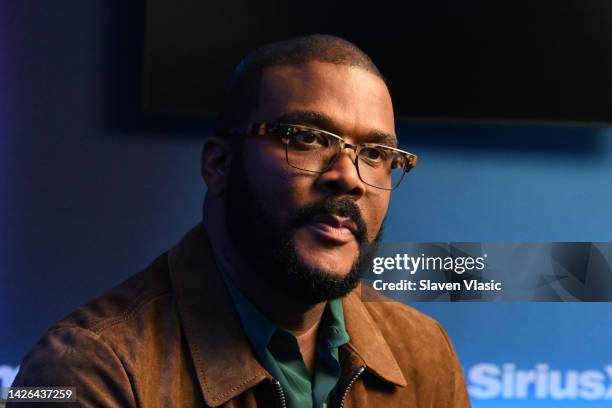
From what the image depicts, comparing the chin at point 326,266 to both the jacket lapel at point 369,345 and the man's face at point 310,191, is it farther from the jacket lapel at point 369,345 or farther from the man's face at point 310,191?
the jacket lapel at point 369,345

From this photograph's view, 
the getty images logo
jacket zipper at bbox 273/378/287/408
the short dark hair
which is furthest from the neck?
the getty images logo

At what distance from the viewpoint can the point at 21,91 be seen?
2002 millimetres

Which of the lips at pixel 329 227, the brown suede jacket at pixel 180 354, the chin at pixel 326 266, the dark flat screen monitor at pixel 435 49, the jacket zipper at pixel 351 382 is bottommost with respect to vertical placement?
the jacket zipper at pixel 351 382

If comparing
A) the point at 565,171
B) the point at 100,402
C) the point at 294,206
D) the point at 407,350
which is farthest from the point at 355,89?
the point at 565,171

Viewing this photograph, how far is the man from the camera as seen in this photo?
1042 mm

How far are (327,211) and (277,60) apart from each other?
10.2 inches

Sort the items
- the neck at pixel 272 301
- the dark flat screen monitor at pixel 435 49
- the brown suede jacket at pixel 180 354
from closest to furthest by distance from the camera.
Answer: the brown suede jacket at pixel 180 354
the neck at pixel 272 301
the dark flat screen monitor at pixel 435 49

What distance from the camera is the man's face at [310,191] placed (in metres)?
1.07

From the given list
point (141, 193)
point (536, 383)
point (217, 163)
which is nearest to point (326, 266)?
point (217, 163)

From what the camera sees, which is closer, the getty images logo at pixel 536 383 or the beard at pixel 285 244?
the beard at pixel 285 244

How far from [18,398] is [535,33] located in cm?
160

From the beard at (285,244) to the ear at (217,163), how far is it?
4 cm

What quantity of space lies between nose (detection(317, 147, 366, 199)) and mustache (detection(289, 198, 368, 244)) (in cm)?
1

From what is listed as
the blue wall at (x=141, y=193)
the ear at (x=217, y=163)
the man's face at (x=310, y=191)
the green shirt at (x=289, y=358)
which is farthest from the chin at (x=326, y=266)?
the blue wall at (x=141, y=193)
